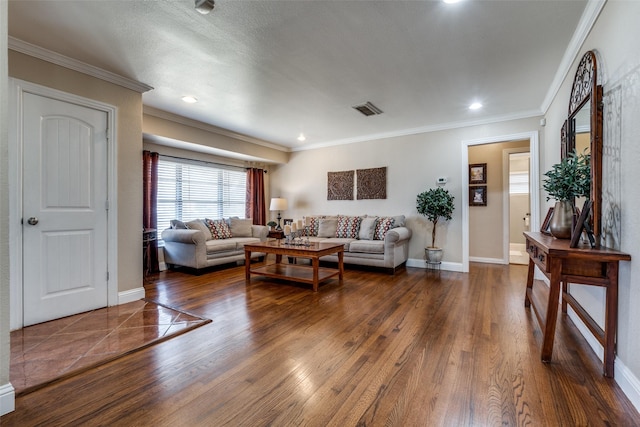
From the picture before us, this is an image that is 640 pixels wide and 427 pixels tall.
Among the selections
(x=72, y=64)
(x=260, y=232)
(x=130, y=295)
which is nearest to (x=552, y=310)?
(x=130, y=295)

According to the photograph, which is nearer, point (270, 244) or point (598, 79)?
point (598, 79)

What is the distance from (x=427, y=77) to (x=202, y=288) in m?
3.63

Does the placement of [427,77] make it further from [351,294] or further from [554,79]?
[351,294]

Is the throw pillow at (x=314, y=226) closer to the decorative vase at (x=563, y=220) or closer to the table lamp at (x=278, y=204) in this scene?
the table lamp at (x=278, y=204)

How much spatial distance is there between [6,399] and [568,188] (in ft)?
11.9

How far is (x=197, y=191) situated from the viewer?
5594 mm

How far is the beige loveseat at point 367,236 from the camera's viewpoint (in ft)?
14.7

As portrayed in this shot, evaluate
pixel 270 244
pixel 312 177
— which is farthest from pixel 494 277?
pixel 312 177

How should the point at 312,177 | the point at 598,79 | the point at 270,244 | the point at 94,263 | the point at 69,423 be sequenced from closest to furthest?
the point at 69,423, the point at 598,79, the point at 94,263, the point at 270,244, the point at 312,177

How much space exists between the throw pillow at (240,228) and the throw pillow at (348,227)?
1.77 meters

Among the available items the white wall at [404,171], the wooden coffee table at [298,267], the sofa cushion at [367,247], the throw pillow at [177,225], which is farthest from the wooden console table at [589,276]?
the throw pillow at [177,225]

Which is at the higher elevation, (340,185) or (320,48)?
(320,48)

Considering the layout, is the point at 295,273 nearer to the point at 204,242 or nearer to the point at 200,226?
the point at 204,242

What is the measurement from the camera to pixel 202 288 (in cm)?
374
